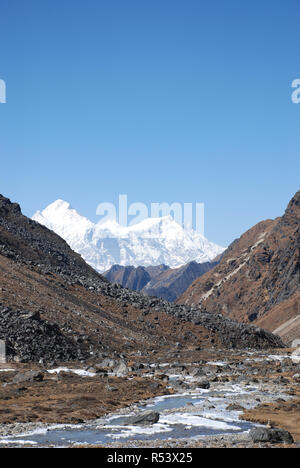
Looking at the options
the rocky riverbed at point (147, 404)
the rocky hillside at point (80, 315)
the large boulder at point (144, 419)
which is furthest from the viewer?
the rocky hillside at point (80, 315)

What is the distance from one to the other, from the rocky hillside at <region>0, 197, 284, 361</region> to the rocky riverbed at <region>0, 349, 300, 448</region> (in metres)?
7.32

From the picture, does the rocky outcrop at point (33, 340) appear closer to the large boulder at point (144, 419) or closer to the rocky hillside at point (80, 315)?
the rocky hillside at point (80, 315)

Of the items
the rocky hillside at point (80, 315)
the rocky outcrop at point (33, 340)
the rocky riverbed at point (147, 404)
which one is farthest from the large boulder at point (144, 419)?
the rocky hillside at point (80, 315)

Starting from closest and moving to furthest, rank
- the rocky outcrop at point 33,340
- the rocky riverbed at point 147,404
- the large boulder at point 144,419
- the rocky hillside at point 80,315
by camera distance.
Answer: the rocky riverbed at point 147,404, the large boulder at point 144,419, the rocky outcrop at point 33,340, the rocky hillside at point 80,315

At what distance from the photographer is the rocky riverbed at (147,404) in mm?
25984

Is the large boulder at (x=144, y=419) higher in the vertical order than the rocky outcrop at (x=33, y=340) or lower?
lower

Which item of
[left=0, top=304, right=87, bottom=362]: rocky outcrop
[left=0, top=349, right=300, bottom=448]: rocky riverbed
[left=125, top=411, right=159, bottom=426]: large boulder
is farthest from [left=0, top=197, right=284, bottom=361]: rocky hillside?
[left=125, top=411, right=159, bottom=426]: large boulder

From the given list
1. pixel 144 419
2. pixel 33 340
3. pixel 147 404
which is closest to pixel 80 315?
pixel 33 340

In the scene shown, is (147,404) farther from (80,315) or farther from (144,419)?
(80,315)

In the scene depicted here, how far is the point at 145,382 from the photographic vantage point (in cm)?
4425

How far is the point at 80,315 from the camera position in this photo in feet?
233

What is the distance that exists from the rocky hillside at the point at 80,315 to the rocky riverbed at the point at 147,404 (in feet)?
24.0

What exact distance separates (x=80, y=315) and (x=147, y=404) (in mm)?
35657

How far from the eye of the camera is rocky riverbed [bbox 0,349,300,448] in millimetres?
25984
